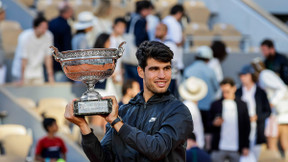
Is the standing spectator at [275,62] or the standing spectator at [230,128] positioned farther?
the standing spectator at [275,62]

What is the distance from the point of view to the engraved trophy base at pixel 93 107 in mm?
3225

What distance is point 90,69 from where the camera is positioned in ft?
10.9

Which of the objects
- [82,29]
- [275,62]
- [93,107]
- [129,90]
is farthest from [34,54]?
[93,107]

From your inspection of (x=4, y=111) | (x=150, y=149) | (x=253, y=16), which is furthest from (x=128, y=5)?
(x=150, y=149)

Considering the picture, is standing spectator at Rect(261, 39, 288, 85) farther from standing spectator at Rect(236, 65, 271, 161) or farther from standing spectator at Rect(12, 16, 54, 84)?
standing spectator at Rect(12, 16, 54, 84)

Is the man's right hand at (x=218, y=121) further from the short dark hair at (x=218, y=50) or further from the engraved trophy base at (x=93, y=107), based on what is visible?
the engraved trophy base at (x=93, y=107)

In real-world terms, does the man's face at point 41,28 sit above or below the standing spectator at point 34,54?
above

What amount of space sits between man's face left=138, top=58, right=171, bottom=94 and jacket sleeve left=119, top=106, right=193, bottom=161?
161 mm

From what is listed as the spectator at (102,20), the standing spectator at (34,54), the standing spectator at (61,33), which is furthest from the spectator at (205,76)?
the standing spectator at (34,54)

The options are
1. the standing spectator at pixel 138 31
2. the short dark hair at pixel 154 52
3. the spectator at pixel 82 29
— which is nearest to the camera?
the short dark hair at pixel 154 52

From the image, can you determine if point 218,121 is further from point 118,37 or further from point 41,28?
point 41,28

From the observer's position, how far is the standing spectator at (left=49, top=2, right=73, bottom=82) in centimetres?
930

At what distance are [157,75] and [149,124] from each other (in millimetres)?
247

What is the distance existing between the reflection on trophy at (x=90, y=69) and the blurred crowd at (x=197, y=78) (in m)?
4.35
